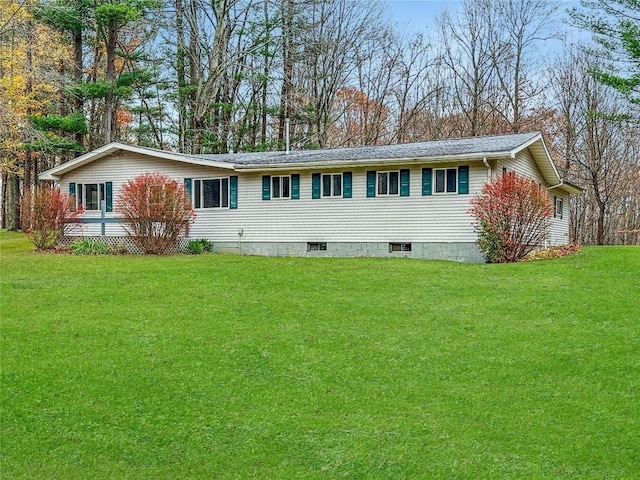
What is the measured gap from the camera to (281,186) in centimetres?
1722

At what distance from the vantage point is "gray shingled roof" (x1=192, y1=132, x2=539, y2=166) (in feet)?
48.6

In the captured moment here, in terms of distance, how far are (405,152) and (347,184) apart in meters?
1.81

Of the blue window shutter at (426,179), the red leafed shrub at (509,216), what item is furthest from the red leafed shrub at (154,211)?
the red leafed shrub at (509,216)

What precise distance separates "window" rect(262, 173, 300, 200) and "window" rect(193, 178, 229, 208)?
1.32 metres

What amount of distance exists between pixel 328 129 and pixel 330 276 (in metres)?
19.3

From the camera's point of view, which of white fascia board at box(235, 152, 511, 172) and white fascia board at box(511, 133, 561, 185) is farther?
white fascia board at box(511, 133, 561, 185)

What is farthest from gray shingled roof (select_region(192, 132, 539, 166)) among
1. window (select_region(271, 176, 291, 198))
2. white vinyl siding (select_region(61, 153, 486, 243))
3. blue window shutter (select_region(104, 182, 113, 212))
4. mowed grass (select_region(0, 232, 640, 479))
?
mowed grass (select_region(0, 232, 640, 479))

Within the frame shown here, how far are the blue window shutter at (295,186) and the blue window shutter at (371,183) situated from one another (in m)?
2.14

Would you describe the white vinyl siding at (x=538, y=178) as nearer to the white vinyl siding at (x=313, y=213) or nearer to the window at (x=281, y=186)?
the white vinyl siding at (x=313, y=213)

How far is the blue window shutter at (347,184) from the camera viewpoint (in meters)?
16.3

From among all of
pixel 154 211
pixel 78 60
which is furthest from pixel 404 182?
pixel 78 60

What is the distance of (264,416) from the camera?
5270 millimetres

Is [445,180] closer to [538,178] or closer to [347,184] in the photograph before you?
[347,184]

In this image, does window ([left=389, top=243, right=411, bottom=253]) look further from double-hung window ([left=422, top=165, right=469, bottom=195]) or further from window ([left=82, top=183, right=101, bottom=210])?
window ([left=82, top=183, right=101, bottom=210])
